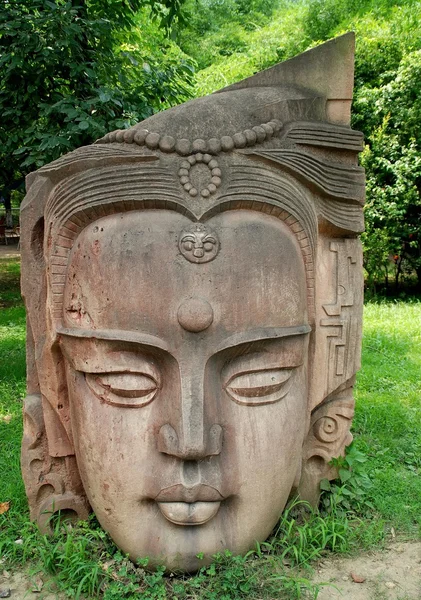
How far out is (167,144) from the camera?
2.58 metres

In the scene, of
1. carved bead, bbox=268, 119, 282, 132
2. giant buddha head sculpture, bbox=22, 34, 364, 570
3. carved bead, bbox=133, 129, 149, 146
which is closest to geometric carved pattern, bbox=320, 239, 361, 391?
giant buddha head sculpture, bbox=22, 34, 364, 570

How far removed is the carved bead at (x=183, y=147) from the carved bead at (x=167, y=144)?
0.02m

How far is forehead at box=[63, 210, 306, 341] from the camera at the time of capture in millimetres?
2506

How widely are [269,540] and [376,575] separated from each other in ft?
1.79

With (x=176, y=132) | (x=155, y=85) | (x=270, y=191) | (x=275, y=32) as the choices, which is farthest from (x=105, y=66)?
(x=275, y=32)

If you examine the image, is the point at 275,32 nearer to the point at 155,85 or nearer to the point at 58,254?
the point at 155,85

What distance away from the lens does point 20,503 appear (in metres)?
3.36

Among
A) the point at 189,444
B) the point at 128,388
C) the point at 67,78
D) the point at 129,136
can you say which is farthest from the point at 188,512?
the point at 67,78

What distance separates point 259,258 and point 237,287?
0.17 metres

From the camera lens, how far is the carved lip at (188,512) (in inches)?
99.3

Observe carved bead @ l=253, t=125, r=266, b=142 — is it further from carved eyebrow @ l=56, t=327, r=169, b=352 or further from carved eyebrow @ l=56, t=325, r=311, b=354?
carved eyebrow @ l=56, t=327, r=169, b=352

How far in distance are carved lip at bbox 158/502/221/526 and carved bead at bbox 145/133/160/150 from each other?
164 centimetres

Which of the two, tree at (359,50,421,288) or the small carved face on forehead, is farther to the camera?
tree at (359,50,421,288)

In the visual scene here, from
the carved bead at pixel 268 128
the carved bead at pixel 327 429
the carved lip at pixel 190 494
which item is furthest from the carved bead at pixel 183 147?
the carved bead at pixel 327 429
